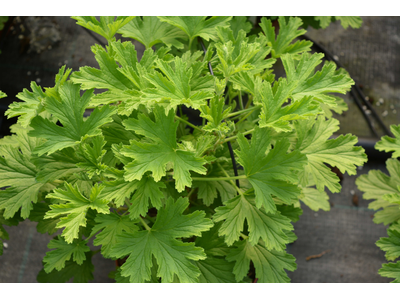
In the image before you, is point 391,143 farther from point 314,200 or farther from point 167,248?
point 167,248

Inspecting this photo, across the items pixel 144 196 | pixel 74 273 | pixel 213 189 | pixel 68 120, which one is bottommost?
pixel 74 273

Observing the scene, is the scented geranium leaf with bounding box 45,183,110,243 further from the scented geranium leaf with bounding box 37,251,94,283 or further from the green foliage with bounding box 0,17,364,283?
the scented geranium leaf with bounding box 37,251,94,283

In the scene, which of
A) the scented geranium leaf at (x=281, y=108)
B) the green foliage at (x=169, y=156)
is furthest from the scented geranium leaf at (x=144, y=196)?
the scented geranium leaf at (x=281, y=108)

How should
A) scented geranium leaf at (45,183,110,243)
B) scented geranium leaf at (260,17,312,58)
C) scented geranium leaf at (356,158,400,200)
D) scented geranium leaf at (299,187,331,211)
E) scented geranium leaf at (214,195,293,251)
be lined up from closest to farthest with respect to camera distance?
scented geranium leaf at (45,183,110,243) → scented geranium leaf at (214,195,293,251) → scented geranium leaf at (260,17,312,58) → scented geranium leaf at (356,158,400,200) → scented geranium leaf at (299,187,331,211)

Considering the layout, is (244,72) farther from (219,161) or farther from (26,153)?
(26,153)

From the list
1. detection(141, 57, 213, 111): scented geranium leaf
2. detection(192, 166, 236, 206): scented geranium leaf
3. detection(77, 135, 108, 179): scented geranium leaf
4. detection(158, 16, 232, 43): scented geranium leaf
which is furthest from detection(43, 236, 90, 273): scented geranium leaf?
detection(158, 16, 232, 43): scented geranium leaf

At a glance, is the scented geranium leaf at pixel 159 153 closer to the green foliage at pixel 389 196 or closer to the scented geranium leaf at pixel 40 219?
the scented geranium leaf at pixel 40 219

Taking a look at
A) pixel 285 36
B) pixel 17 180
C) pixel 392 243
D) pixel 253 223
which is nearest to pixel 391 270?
pixel 392 243
